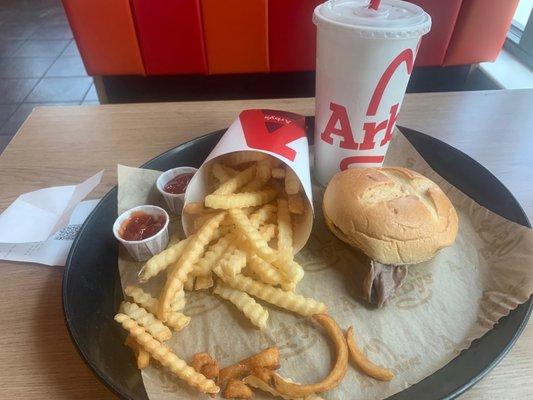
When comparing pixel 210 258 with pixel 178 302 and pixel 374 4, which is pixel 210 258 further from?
pixel 374 4

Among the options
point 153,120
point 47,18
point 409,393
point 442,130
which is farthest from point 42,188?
point 47,18

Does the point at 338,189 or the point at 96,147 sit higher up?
the point at 338,189

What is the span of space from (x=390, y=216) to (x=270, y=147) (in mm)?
346

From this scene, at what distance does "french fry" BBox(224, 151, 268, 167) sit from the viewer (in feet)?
3.62

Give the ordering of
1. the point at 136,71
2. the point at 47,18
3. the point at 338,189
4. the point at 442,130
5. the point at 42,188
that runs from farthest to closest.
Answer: the point at 47,18 → the point at 136,71 → the point at 442,130 → the point at 42,188 → the point at 338,189

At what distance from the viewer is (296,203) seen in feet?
3.43

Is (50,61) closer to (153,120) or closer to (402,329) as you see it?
(153,120)

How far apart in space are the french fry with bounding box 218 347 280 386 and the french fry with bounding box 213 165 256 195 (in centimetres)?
39

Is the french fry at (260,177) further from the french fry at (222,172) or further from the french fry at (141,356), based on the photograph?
the french fry at (141,356)

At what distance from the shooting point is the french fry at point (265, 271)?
911mm

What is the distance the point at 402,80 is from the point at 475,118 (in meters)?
0.69

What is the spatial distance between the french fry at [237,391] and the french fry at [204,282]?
24 centimetres

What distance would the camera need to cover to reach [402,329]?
35.3 inches

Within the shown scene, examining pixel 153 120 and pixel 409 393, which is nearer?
pixel 409 393
